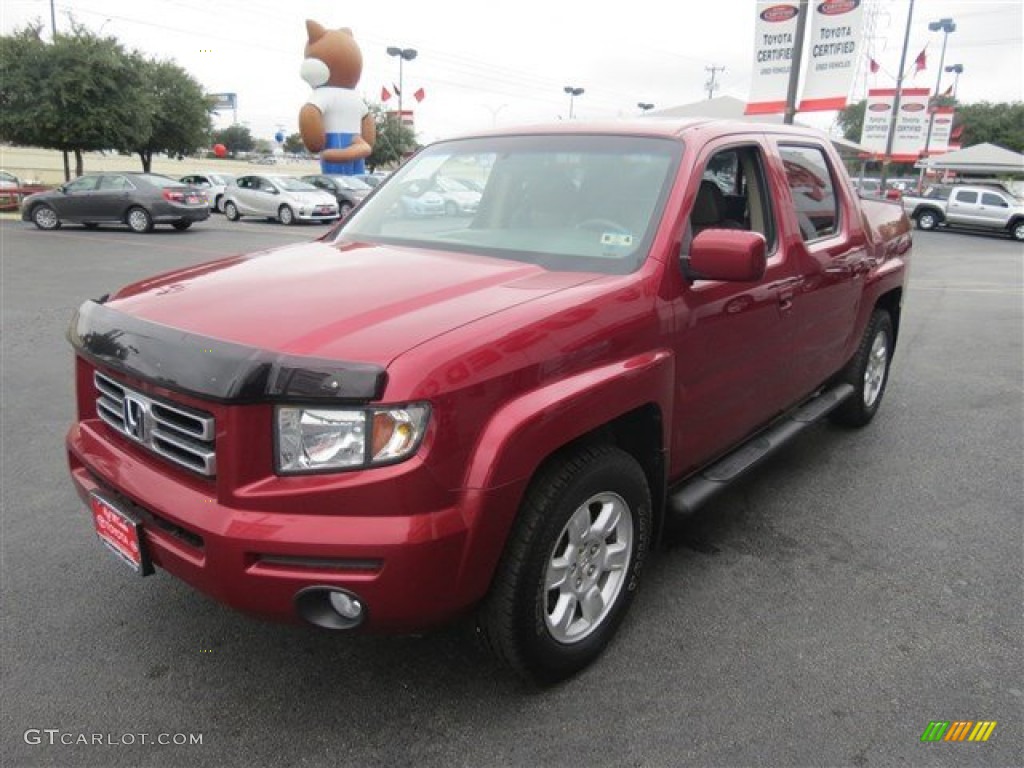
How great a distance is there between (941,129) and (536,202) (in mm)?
45553

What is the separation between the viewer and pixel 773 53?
18094 mm

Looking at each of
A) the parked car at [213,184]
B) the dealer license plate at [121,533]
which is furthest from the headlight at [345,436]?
the parked car at [213,184]

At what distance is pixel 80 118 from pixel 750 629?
2722 cm

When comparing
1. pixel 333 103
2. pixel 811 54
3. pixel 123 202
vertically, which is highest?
pixel 811 54

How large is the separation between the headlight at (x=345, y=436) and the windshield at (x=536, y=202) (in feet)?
3.47

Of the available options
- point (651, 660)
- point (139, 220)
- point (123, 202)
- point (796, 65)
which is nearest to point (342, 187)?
point (139, 220)

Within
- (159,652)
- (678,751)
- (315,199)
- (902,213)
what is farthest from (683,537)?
(315,199)

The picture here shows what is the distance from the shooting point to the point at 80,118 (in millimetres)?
24219

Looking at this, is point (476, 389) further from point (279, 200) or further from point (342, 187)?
point (342, 187)

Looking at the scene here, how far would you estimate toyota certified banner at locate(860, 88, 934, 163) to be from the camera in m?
29.6

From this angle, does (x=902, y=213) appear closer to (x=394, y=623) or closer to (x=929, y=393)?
(x=929, y=393)

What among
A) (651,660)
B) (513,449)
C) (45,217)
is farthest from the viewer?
(45,217)

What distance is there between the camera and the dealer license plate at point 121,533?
230 centimetres

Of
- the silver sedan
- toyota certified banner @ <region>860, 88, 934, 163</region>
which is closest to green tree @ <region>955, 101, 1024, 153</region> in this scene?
toyota certified banner @ <region>860, 88, 934, 163</region>
